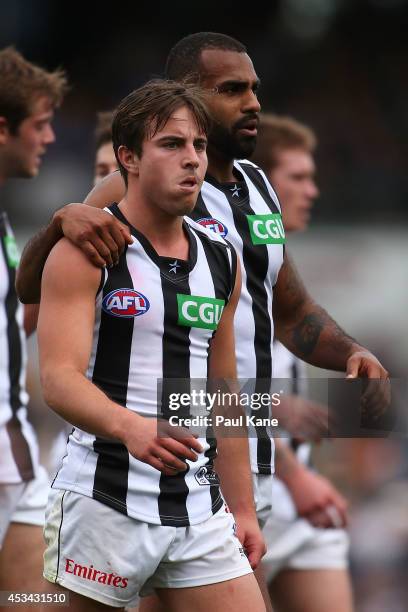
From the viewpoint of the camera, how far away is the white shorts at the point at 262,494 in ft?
13.2

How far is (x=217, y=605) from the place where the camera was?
10.6 ft

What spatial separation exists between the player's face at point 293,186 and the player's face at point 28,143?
60.8 inches

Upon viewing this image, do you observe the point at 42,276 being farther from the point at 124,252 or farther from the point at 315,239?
the point at 315,239

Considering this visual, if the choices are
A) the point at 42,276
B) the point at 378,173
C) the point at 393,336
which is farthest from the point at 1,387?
the point at 378,173

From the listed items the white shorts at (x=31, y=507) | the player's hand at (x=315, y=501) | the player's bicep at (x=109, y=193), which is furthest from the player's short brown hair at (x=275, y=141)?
the player's bicep at (x=109, y=193)

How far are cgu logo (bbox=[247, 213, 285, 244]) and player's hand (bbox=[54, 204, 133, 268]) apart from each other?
30.1 inches

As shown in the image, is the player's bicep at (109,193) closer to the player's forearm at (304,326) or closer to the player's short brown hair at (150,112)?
the player's short brown hair at (150,112)

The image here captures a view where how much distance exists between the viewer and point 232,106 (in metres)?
3.93

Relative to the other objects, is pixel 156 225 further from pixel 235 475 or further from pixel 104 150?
pixel 104 150

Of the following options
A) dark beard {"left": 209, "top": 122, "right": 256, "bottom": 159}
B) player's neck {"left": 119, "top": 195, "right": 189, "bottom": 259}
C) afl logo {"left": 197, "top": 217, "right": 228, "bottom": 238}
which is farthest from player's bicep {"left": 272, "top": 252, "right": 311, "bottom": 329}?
player's neck {"left": 119, "top": 195, "right": 189, "bottom": 259}

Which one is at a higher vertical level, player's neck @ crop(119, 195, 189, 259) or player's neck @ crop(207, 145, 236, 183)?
player's neck @ crop(207, 145, 236, 183)

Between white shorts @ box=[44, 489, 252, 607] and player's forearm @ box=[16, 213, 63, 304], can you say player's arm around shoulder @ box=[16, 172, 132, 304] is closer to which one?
player's forearm @ box=[16, 213, 63, 304]

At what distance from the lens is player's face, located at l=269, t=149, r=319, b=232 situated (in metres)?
6.57

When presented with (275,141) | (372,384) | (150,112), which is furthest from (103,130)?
(372,384)
